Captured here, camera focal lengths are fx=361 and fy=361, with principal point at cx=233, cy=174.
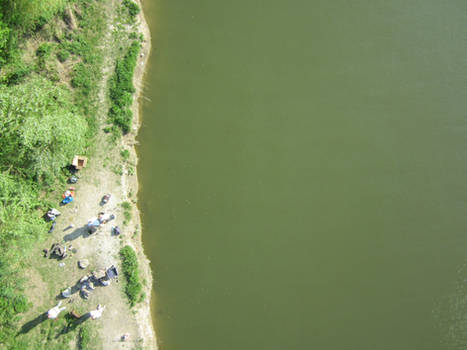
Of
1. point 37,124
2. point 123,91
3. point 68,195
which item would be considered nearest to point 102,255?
point 68,195

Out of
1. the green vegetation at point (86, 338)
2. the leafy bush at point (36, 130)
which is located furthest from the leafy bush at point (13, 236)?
the green vegetation at point (86, 338)

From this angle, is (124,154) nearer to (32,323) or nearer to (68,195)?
(68,195)

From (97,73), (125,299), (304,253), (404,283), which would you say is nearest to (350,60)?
(304,253)

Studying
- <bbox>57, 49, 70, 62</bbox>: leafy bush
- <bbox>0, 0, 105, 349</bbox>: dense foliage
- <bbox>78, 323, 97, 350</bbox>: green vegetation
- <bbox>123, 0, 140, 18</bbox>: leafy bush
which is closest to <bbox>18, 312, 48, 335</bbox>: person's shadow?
<bbox>0, 0, 105, 349</bbox>: dense foliage

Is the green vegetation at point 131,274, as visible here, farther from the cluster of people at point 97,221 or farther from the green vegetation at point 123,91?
the green vegetation at point 123,91

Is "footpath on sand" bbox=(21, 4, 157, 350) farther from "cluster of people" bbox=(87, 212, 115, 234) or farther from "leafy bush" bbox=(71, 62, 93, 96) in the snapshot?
"leafy bush" bbox=(71, 62, 93, 96)
